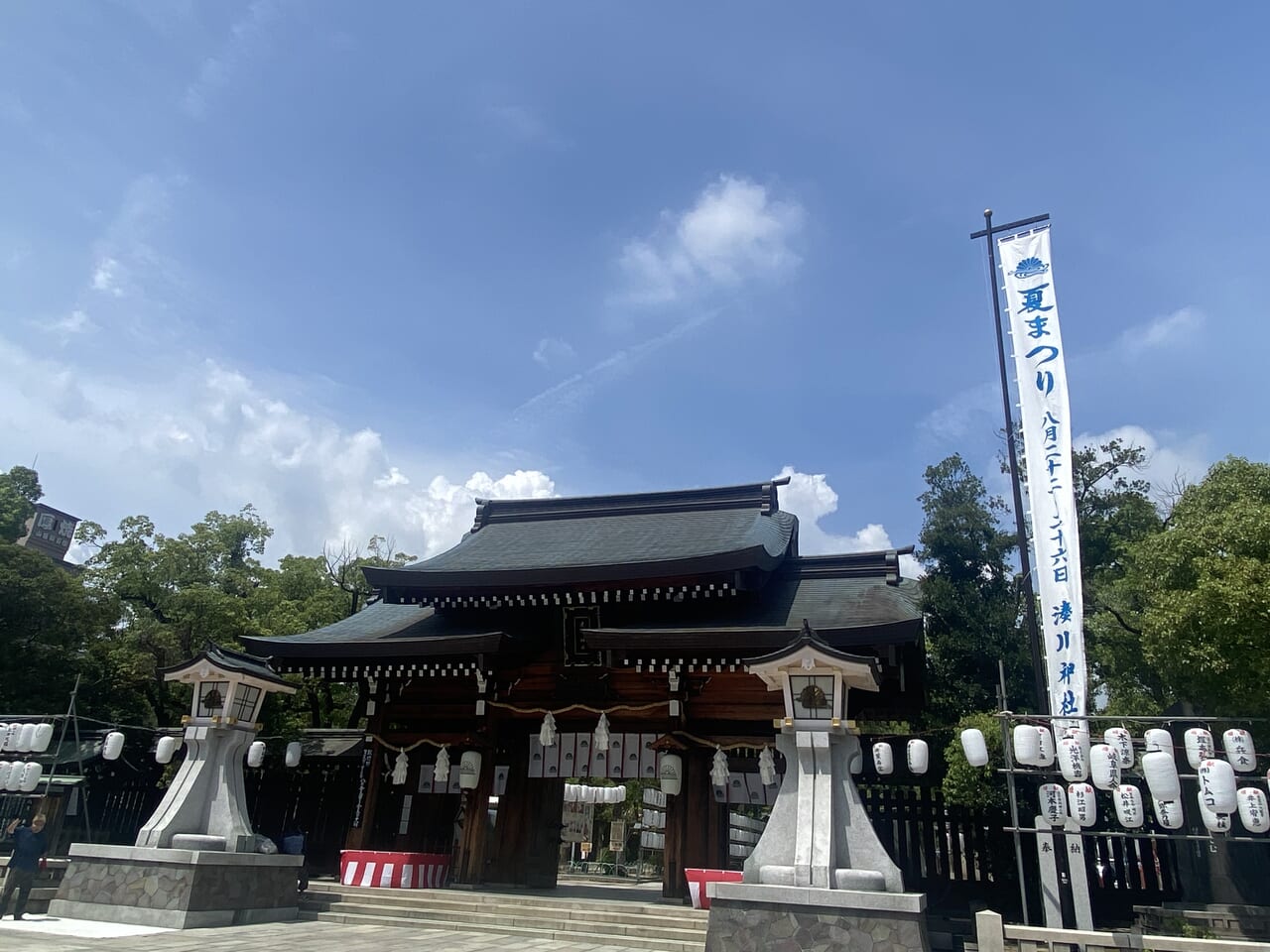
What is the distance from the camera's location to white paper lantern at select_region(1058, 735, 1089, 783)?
33.2ft

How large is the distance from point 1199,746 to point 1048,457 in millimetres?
4372

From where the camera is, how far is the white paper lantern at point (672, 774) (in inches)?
539

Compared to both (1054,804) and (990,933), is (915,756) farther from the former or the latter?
(990,933)

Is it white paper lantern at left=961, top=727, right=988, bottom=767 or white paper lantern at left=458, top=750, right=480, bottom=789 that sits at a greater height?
white paper lantern at left=961, top=727, right=988, bottom=767

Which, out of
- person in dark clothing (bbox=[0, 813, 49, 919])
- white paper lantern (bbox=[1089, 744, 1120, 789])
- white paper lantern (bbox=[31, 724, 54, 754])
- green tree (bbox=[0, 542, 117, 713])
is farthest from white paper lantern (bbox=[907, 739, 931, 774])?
green tree (bbox=[0, 542, 117, 713])

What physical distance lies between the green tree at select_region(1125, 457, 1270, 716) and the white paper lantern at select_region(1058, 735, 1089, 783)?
107 inches

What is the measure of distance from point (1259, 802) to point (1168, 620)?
287 centimetres

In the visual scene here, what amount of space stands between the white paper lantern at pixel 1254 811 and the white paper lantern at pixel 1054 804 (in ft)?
6.26

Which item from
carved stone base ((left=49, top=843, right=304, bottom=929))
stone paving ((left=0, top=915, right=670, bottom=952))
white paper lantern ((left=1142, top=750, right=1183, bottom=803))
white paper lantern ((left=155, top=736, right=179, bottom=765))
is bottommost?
stone paving ((left=0, top=915, right=670, bottom=952))

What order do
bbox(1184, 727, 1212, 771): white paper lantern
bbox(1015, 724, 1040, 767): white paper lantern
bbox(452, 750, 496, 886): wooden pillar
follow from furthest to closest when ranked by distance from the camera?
bbox(452, 750, 496, 886): wooden pillar
bbox(1015, 724, 1040, 767): white paper lantern
bbox(1184, 727, 1212, 771): white paper lantern

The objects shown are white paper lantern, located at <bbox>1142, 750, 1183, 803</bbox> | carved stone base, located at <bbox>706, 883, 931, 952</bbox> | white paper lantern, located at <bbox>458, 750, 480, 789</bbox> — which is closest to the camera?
carved stone base, located at <bbox>706, 883, 931, 952</bbox>

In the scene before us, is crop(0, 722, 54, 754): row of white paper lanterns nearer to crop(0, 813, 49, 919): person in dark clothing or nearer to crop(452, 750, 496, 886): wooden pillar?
crop(0, 813, 49, 919): person in dark clothing

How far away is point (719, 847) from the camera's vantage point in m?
13.8

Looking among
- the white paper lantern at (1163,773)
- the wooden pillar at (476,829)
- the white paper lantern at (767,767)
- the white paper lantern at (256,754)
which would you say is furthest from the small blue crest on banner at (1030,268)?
the white paper lantern at (256,754)
